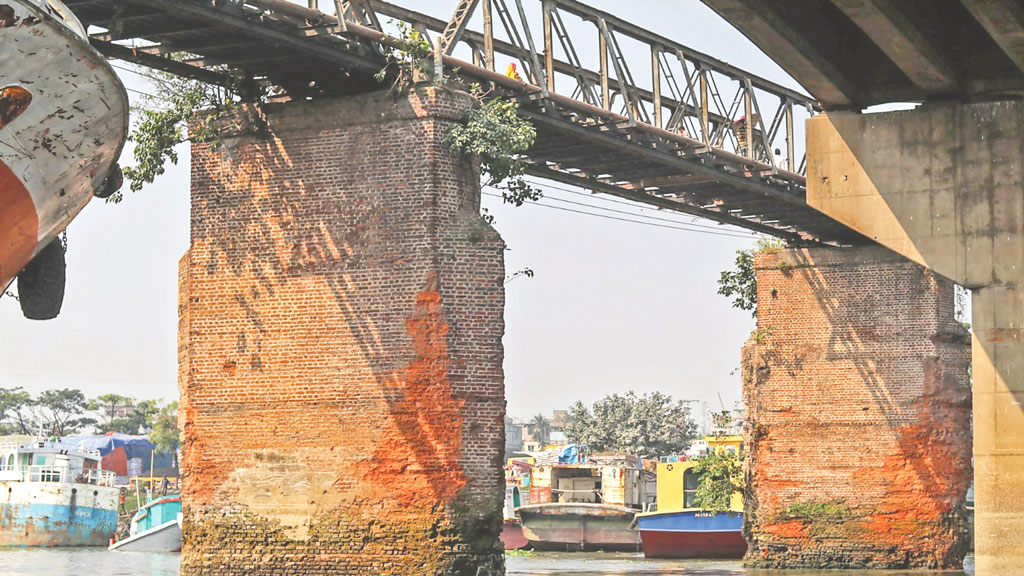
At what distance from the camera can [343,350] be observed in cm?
2177

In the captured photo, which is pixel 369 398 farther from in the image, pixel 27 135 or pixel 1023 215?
pixel 1023 215

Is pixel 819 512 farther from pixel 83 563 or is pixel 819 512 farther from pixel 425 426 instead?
pixel 83 563

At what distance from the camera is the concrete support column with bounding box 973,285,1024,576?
1838 cm

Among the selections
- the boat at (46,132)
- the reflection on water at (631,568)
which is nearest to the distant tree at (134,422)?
the reflection on water at (631,568)

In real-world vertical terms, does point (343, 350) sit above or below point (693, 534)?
above

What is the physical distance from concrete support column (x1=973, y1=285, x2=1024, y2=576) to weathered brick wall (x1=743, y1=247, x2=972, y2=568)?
16.0 m

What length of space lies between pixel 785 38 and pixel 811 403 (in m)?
18.7

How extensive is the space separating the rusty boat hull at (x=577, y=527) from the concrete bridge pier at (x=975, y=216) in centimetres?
3107

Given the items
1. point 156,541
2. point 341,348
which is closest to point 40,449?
point 156,541

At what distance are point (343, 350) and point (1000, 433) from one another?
8.57 meters

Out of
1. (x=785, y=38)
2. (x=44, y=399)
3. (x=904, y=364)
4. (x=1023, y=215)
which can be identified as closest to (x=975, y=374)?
(x=1023, y=215)

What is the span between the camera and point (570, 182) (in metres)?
28.7

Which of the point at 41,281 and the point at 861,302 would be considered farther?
the point at 861,302

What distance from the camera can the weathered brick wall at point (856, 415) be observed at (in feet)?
112
